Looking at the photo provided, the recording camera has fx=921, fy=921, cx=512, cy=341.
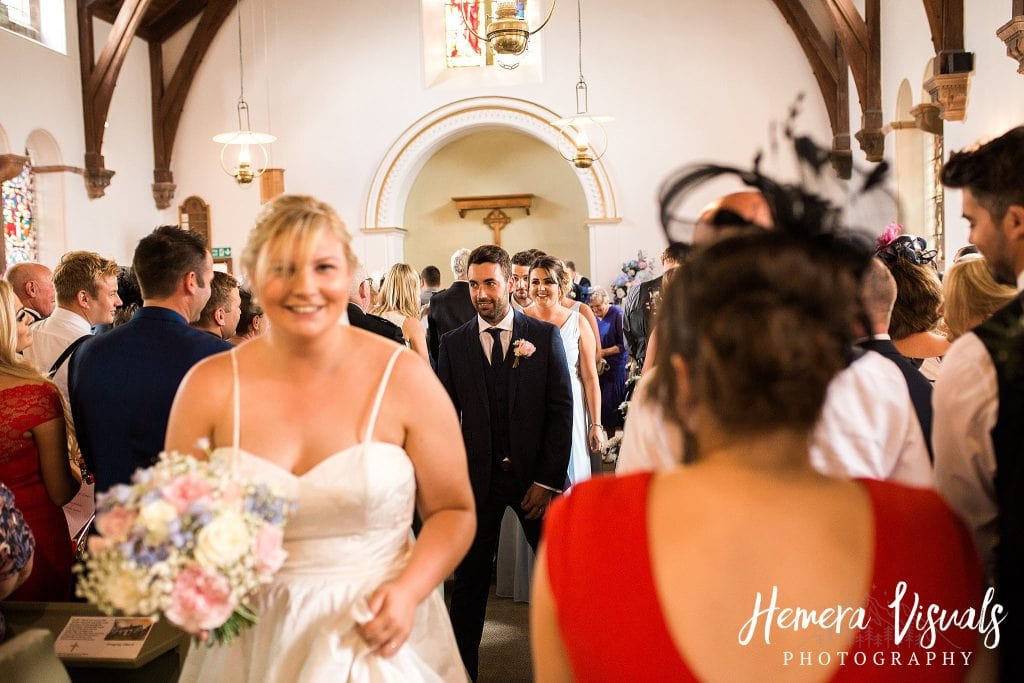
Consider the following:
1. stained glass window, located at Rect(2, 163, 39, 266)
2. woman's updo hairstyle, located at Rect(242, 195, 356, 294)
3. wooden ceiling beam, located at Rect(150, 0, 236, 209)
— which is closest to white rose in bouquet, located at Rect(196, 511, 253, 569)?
woman's updo hairstyle, located at Rect(242, 195, 356, 294)

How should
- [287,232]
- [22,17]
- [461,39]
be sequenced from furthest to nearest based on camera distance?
[461,39] → [22,17] → [287,232]

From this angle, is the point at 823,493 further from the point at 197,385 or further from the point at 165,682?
the point at 165,682

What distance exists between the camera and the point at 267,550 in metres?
1.63

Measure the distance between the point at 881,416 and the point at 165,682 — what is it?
1908 millimetres

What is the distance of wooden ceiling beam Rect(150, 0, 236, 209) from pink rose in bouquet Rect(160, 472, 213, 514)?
42.2 feet

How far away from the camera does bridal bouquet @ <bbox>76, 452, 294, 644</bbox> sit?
5.07ft

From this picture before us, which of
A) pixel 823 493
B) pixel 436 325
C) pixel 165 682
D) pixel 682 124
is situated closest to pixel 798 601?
Answer: pixel 823 493

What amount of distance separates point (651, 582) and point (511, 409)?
2630mm

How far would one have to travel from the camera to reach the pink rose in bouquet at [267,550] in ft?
5.34

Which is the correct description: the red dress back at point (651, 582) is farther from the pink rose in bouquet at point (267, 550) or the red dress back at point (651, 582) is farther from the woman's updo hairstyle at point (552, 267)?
the woman's updo hairstyle at point (552, 267)

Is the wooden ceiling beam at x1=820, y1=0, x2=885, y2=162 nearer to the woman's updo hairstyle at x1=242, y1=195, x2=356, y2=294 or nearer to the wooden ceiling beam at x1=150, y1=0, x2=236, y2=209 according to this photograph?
the wooden ceiling beam at x1=150, y1=0, x2=236, y2=209

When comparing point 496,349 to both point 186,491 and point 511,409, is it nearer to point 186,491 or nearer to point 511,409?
point 511,409

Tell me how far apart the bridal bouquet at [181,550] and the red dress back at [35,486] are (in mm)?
1325

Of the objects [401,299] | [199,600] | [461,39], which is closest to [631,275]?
[461,39]
